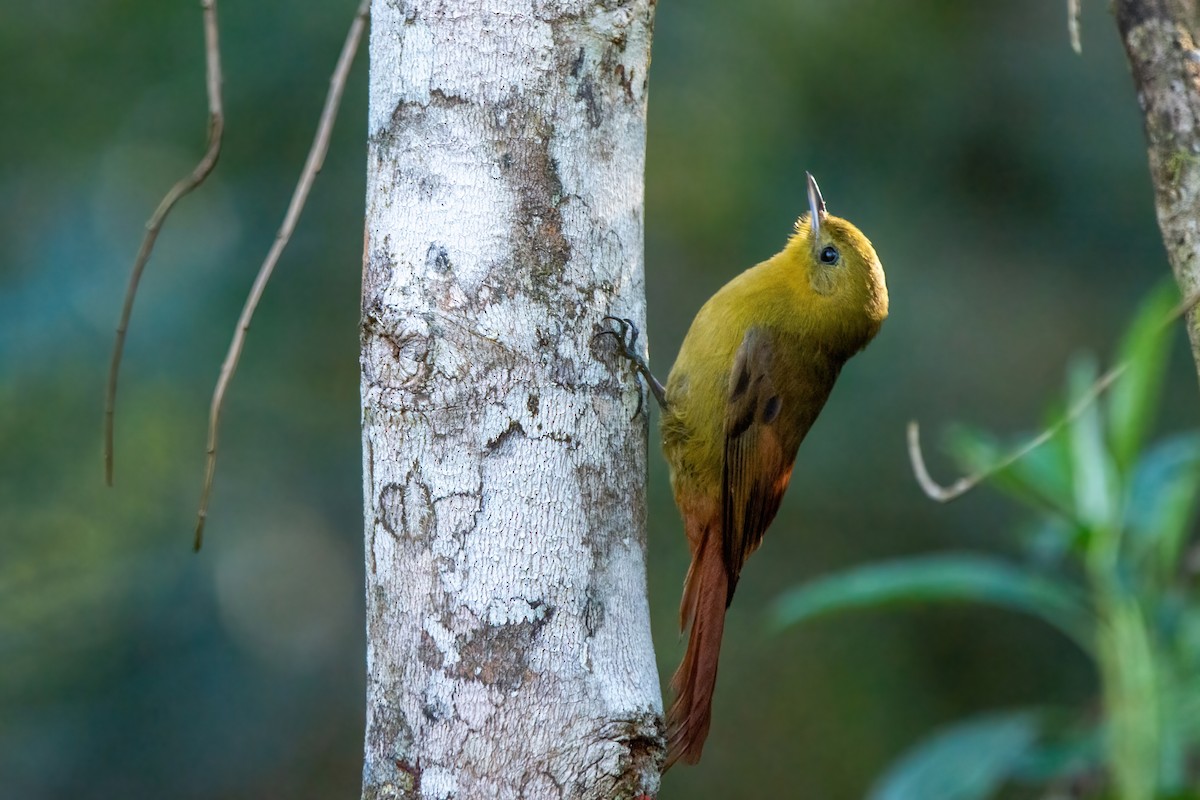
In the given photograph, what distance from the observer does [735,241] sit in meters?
5.97

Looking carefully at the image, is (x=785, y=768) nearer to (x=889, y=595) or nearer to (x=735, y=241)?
(x=735, y=241)

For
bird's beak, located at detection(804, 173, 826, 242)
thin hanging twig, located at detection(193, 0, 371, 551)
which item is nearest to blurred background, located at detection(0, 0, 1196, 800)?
bird's beak, located at detection(804, 173, 826, 242)

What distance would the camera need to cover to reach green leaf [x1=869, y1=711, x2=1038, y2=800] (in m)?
3.18

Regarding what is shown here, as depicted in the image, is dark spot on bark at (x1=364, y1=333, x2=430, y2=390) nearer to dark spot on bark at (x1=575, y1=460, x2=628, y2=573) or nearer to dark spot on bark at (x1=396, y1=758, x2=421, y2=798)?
dark spot on bark at (x1=575, y1=460, x2=628, y2=573)

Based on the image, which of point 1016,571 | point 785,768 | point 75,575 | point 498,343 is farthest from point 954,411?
point 498,343

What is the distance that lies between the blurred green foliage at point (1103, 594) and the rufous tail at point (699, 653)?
0.35 m

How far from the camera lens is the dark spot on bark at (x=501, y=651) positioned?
1.69 m

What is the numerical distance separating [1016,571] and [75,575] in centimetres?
341

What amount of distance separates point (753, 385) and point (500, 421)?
1.38m

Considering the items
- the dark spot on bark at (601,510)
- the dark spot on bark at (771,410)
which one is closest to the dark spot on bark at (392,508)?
the dark spot on bark at (601,510)

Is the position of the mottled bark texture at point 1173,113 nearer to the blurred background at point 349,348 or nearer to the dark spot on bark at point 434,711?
the dark spot on bark at point 434,711

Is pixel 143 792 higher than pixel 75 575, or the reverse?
pixel 75 575

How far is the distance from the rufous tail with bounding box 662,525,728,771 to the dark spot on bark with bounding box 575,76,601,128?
1036 mm

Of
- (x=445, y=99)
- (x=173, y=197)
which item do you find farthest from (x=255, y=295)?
(x=445, y=99)
